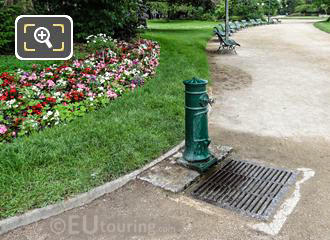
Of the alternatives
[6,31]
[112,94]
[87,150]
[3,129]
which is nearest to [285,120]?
[112,94]

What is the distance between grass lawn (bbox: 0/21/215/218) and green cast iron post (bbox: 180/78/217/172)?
0.47 metres

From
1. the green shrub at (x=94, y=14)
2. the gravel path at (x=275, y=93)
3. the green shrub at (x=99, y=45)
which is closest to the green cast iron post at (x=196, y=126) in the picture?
the gravel path at (x=275, y=93)

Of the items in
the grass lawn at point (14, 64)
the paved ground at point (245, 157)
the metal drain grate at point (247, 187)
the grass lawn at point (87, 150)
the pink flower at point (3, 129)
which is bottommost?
the metal drain grate at point (247, 187)

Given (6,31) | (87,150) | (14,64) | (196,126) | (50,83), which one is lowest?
(87,150)

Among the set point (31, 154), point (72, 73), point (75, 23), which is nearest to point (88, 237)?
point (31, 154)

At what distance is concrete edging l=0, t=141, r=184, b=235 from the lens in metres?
3.09

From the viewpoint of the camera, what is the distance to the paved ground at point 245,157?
305cm

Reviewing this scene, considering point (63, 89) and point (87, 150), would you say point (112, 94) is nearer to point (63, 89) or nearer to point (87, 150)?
point (63, 89)

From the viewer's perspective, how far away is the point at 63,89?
624cm

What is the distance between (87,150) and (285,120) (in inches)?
140

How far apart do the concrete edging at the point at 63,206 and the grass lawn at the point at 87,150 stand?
6 cm

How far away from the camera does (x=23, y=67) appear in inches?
282

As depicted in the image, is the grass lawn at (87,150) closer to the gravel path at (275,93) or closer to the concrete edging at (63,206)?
the concrete edging at (63,206)

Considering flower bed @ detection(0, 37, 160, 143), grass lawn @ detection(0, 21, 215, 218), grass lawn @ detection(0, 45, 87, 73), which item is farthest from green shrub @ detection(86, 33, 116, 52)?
grass lawn @ detection(0, 21, 215, 218)
